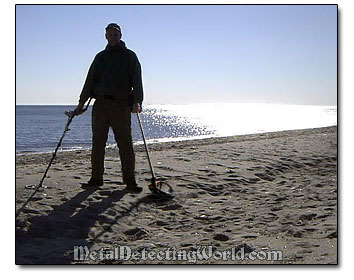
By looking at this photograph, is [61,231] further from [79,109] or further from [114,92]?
[114,92]

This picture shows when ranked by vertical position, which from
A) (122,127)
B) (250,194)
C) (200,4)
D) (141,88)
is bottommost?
(250,194)

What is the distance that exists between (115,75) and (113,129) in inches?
23.8

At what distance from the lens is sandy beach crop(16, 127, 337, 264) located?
11.3ft

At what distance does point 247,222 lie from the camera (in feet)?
14.0

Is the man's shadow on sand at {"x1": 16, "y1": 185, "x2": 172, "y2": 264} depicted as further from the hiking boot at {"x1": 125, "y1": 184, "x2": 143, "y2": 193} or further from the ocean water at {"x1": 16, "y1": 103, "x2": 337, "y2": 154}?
the ocean water at {"x1": 16, "y1": 103, "x2": 337, "y2": 154}

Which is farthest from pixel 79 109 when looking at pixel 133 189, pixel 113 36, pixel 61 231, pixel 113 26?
pixel 61 231

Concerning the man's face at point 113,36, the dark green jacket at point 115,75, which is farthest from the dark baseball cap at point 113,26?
the dark green jacket at point 115,75

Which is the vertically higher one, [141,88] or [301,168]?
[141,88]

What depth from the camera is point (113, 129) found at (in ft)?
16.0

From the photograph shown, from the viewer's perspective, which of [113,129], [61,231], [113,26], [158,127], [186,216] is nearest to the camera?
[61,231]

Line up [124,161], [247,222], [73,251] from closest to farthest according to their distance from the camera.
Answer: [73,251], [247,222], [124,161]

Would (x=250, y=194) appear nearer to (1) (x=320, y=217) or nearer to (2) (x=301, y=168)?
(1) (x=320, y=217)
